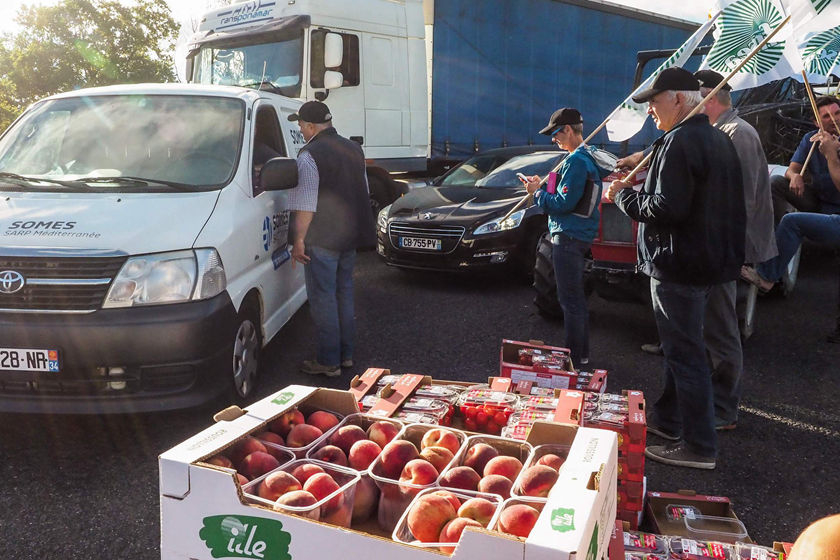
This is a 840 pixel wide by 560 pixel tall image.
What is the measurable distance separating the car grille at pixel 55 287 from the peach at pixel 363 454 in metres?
2.18

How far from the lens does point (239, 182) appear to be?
4578 mm

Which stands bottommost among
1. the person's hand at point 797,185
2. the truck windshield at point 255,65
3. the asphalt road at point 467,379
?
the asphalt road at point 467,379

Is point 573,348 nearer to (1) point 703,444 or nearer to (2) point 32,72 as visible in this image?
(1) point 703,444

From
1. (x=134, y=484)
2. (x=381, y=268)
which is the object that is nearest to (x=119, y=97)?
(x=134, y=484)

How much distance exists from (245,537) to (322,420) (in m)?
0.61

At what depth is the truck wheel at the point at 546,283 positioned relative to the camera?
623 cm

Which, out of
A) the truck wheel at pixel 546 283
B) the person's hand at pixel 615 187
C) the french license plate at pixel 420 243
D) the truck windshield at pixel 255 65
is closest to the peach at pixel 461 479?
the person's hand at pixel 615 187

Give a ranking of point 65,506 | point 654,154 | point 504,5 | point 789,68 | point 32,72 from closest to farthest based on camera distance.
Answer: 1. point 65,506
2. point 654,154
3. point 789,68
4. point 504,5
5. point 32,72

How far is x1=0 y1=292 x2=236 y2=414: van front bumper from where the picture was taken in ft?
11.6

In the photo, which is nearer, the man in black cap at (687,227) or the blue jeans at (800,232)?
the man in black cap at (687,227)

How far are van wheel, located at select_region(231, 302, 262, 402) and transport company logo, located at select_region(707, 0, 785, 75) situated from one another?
136 inches

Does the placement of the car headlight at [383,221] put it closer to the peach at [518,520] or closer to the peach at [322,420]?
the peach at [322,420]

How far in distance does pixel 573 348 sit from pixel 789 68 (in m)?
2.30

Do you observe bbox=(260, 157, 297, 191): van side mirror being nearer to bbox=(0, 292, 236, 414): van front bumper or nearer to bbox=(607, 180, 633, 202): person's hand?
bbox=(0, 292, 236, 414): van front bumper
